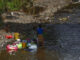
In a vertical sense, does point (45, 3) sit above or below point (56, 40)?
above

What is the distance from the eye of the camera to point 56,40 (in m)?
10.5

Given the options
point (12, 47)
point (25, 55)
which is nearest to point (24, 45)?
point (12, 47)

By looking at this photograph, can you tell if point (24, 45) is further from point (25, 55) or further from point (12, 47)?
point (25, 55)

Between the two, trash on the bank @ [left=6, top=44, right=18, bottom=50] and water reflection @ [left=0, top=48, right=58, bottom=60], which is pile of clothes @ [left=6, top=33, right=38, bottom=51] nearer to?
trash on the bank @ [left=6, top=44, right=18, bottom=50]

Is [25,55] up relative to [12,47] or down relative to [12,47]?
down

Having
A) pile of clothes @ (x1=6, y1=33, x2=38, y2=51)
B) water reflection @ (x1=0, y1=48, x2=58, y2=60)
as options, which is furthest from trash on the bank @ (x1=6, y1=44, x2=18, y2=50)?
water reflection @ (x1=0, y1=48, x2=58, y2=60)

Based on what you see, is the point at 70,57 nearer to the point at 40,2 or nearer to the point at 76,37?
the point at 76,37

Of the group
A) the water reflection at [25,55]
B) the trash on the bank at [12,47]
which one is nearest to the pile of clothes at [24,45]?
the trash on the bank at [12,47]

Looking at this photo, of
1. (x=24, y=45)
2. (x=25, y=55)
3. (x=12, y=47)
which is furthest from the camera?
(x=24, y=45)

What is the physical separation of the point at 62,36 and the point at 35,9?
19.7ft

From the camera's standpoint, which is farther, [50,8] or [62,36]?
[50,8]

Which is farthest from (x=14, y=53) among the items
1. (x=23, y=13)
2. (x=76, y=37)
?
(x=23, y=13)

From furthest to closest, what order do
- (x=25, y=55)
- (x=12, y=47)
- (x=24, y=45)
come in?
1. (x=24, y=45)
2. (x=12, y=47)
3. (x=25, y=55)

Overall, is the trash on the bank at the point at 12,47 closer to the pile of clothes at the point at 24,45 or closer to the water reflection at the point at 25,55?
the pile of clothes at the point at 24,45
